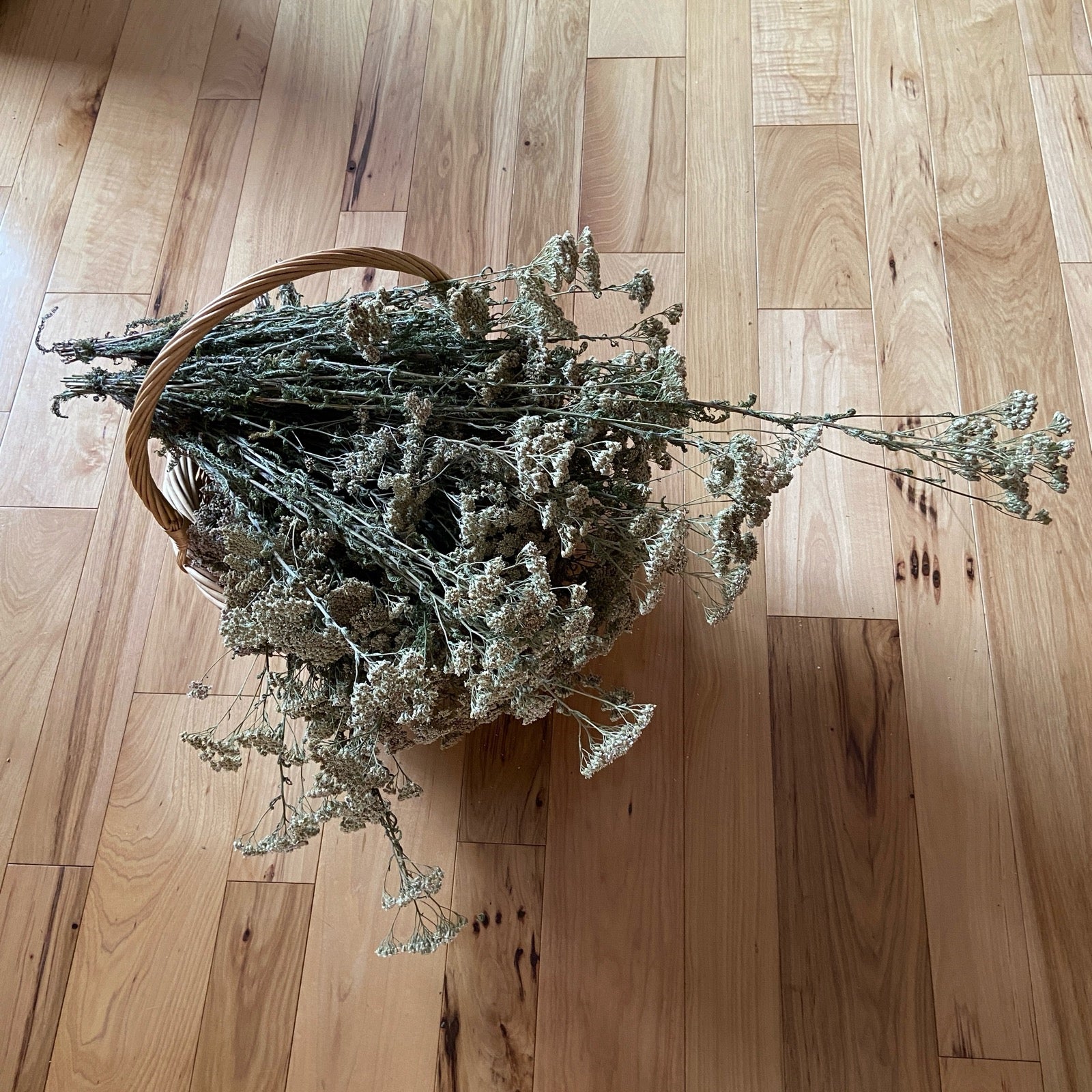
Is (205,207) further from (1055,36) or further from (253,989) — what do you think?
(1055,36)

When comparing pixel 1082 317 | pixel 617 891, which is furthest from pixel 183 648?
pixel 1082 317

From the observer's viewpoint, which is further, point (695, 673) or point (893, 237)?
point (893, 237)

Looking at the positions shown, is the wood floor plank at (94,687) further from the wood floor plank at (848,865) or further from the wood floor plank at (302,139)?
the wood floor plank at (848,865)

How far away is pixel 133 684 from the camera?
1458mm

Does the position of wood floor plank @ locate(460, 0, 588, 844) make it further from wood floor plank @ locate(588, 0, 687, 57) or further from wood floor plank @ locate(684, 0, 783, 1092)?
wood floor plank @ locate(684, 0, 783, 1092)

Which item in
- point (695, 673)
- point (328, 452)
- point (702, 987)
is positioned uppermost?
point (328, 452)

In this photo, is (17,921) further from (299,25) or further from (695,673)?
(299,25)

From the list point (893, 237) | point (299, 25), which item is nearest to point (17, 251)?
point (299, 25)

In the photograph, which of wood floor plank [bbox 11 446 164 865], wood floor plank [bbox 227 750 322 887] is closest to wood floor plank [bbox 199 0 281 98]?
wood floor plank [bbox 11 446 164 865]

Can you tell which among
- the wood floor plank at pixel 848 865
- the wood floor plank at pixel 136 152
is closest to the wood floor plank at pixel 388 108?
the wood floor plank at pixel 136 152

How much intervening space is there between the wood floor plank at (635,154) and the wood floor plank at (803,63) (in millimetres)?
153

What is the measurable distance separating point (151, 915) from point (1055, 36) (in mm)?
2146

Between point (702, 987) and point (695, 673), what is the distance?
419 mm

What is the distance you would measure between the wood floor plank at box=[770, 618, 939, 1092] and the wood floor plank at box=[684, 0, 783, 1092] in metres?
0.02
